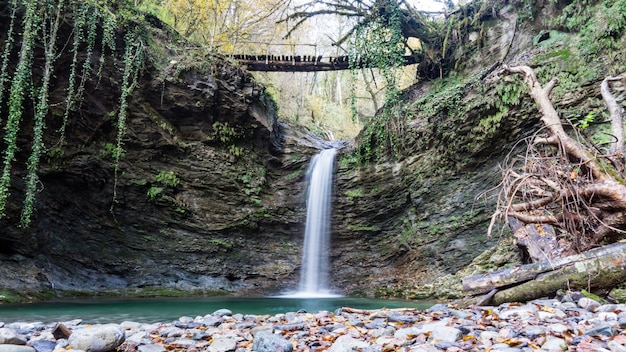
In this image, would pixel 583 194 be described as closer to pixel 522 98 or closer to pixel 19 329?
pixel 522 98

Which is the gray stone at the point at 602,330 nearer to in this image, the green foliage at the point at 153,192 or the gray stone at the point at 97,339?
the gray stone at the point at 97,339

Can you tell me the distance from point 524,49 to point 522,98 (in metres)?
2.51

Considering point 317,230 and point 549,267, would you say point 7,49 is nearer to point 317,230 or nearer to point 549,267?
point 317,230

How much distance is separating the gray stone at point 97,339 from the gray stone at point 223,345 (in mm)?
785

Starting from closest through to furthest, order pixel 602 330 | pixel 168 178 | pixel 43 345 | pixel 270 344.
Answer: pixel 602 330 → pixel 270 344 → pixel 43 345 → pixel 168 178

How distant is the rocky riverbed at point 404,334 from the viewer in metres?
2.40

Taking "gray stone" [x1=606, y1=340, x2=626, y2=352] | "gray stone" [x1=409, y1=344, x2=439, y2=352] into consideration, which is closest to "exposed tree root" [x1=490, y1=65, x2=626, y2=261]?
"gray stone" [x1=606, y1=340, x2=626, y2=352]

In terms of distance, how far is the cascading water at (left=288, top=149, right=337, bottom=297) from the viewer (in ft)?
38.1

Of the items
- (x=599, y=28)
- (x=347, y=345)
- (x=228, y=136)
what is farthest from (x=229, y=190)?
(x=599, y=28)

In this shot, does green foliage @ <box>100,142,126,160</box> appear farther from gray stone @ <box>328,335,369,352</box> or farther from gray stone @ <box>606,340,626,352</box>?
gray stone @ <box>606,340,626,352</box>

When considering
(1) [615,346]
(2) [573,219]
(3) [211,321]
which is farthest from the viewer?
(3) [211,321]

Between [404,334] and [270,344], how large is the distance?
3.33ft

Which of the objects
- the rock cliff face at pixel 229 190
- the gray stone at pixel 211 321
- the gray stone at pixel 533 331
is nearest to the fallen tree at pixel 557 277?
the gray stone at pixel 533 331

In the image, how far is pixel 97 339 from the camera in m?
2.93
